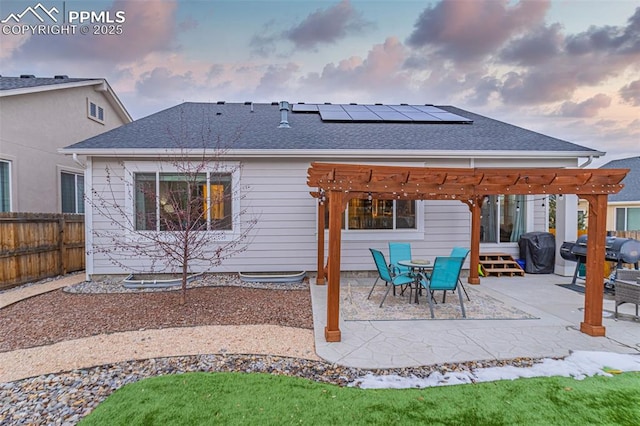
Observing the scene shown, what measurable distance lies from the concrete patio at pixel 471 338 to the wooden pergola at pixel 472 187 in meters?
0.27

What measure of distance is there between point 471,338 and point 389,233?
149 inches

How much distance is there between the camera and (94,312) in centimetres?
496

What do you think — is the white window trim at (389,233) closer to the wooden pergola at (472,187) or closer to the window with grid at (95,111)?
the wooden pergola at (472,187)

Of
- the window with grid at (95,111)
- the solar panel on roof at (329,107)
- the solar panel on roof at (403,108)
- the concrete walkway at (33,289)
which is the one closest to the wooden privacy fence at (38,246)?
the concrete walkway at (33,289)

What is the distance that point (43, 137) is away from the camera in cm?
875

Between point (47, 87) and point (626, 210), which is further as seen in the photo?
point (626, 210)

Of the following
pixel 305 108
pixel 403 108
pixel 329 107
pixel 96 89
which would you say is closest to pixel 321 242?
pixel 305 108

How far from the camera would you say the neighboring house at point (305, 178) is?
6965 millimetres

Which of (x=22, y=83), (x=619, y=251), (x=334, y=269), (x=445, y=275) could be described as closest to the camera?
(x=334, y=269)

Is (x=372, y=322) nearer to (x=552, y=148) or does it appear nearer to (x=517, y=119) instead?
(x=552, y=148)

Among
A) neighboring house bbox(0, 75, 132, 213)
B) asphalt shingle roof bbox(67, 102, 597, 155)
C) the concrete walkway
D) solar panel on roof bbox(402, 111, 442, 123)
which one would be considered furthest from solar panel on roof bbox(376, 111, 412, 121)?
the concrete walkway

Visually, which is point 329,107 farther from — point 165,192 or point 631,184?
point 631,184

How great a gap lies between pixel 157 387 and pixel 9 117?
907 cm

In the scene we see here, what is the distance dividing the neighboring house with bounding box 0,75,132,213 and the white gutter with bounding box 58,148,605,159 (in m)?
0.90
